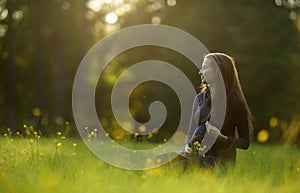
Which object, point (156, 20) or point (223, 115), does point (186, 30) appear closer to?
point (156, 20)

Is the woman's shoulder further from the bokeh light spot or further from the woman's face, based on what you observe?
the bokeh light spot

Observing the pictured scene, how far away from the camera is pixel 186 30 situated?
2564 cm

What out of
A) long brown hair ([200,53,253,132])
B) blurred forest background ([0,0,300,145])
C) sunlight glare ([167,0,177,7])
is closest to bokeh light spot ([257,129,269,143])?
blurred forest background ([0,0,300,145])

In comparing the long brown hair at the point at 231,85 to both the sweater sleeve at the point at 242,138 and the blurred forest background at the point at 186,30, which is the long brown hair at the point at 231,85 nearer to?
the sweater sleeve at the point at 242,138

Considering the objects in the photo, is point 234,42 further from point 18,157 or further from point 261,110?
point 18,157

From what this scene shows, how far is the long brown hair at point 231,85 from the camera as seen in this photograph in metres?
6.22

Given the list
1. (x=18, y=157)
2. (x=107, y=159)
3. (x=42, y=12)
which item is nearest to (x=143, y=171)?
(x=107, y=159)

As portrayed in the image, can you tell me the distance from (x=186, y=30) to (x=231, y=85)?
64.0 ft

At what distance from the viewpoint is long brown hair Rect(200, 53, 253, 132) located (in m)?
6.22

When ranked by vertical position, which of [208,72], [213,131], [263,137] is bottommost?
[263,137]

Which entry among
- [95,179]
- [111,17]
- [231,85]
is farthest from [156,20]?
[95,179]

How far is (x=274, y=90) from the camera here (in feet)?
81.2

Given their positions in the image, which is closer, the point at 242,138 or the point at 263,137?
the point at 242,138

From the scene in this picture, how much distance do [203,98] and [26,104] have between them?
35.3 meters
